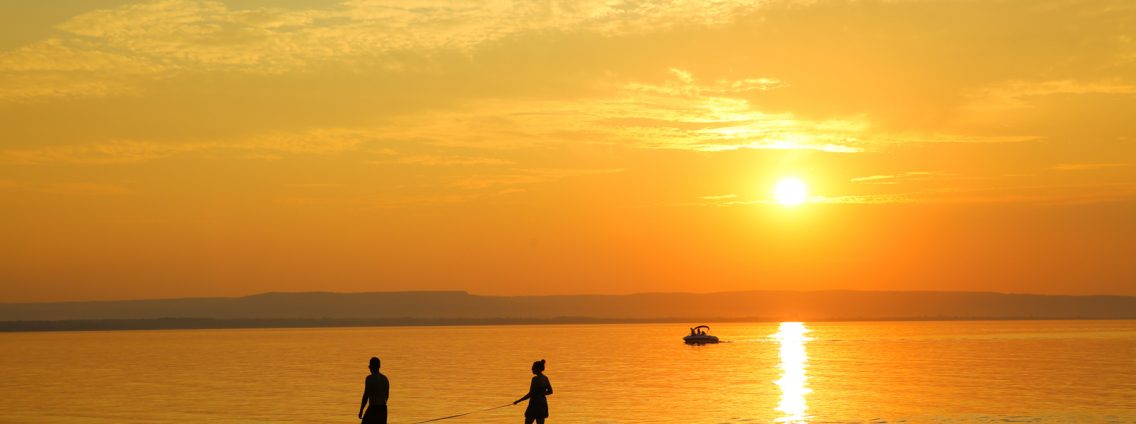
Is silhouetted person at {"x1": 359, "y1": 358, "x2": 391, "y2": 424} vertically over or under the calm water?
under

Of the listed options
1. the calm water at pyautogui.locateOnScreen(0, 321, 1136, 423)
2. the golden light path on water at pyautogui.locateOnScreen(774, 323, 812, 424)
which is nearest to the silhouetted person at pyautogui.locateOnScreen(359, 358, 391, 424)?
the calm water at pyautogui.locateOnScreen(0, 321, 1136, 423)

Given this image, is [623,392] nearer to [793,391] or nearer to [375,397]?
[793,391]

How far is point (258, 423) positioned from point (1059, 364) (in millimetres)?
62392

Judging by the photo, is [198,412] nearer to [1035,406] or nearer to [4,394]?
[4,394]

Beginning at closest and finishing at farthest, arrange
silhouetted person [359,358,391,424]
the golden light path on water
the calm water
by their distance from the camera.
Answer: silhouetted person [359,358,391,424]
the golden light path on water
the calm water

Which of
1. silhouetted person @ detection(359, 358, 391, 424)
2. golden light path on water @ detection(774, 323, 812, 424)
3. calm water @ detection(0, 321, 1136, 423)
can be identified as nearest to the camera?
silhouetted person @ detection(359, 358, 391, 424)

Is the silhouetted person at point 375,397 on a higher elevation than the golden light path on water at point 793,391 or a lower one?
lower

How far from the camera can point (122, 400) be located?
182 feet

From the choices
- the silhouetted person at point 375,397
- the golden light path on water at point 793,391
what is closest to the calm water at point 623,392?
the golden light path on water at point 793,391

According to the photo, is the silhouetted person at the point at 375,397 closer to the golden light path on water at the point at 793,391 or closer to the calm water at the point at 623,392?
the calm water at the point at 623,392

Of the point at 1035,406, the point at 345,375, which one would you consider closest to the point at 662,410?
the point at 1035,406

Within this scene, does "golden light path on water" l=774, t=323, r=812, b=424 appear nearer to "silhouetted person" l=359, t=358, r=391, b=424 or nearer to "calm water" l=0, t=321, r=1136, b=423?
"calm water" l=0, t=321, r=1136, b=423

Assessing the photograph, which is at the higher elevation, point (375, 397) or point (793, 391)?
point (793, 391)

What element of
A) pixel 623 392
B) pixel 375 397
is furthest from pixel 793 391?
pixel 375 397
